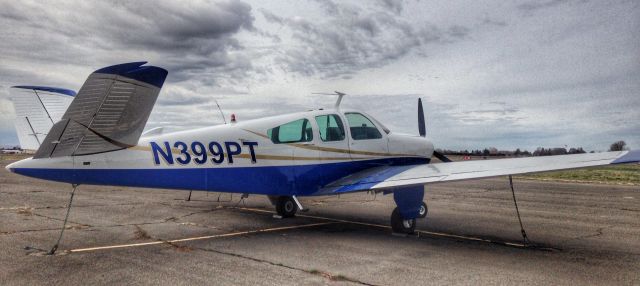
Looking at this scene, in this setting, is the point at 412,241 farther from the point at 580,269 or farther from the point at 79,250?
the point at 79,250

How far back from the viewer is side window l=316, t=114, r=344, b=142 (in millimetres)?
9484

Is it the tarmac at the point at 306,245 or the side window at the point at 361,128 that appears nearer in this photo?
the tarmac at the point at 306,245

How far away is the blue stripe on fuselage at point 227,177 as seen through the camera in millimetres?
7000

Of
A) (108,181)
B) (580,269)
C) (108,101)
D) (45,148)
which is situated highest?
(108,101)

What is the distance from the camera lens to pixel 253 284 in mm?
5422

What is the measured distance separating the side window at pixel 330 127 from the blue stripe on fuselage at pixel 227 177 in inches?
23.7

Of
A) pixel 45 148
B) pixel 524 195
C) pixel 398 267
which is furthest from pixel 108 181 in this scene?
pixel 524 195

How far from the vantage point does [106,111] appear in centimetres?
627

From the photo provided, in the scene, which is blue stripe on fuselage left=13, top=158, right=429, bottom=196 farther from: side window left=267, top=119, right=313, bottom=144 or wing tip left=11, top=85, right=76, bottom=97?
wing tip left=11, top=85, right=76, bottom=97

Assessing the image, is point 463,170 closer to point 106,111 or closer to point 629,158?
point 629,158

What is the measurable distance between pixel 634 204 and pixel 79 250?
17.5 meters

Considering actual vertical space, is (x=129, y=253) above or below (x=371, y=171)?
below

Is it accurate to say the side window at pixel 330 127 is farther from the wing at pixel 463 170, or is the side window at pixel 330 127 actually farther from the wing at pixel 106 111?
the wing at pixel 106 111

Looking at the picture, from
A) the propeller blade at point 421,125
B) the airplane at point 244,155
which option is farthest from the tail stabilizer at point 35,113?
the propeller blade at point 421,125
